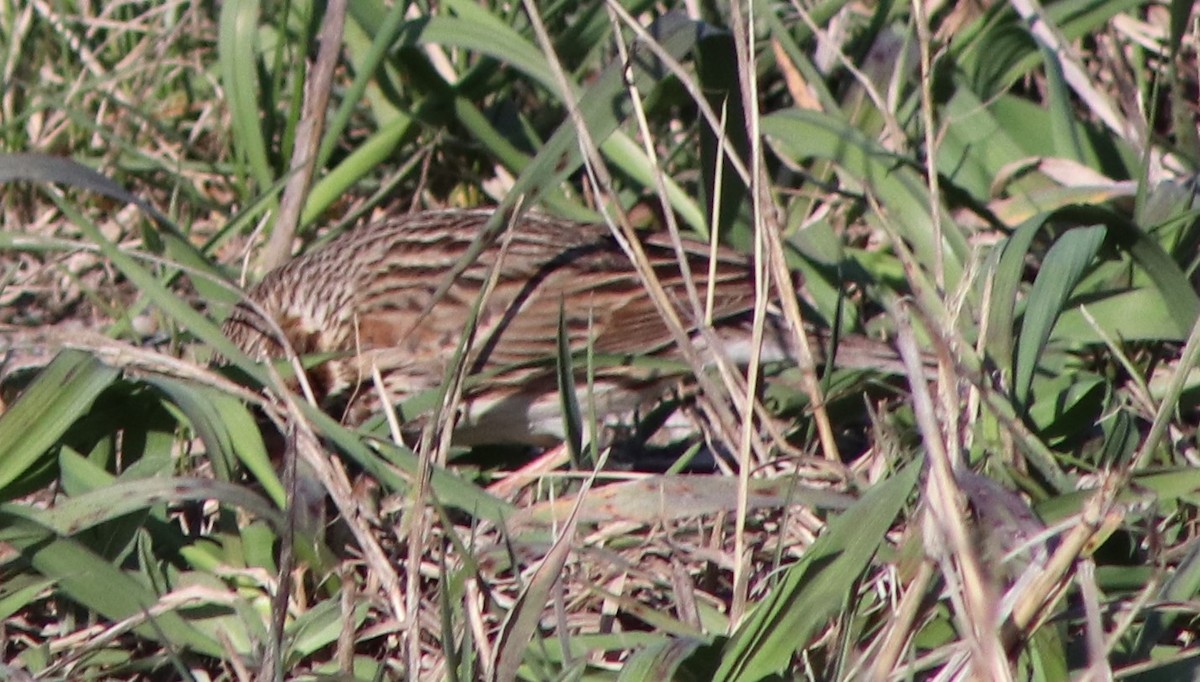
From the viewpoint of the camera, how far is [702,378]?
2.82m

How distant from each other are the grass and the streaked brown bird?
0.42ft

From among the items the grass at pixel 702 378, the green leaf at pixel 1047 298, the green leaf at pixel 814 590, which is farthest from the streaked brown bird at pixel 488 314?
the green leaf at pixel 814 590

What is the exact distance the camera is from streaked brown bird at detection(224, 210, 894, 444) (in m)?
3.63

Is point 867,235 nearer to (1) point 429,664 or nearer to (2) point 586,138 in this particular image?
(2) point 586,138

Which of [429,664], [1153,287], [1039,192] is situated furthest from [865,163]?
[429,664]

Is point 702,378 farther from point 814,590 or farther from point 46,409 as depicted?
point 46,409

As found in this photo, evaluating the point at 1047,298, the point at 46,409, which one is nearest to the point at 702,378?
the point at 1047,298

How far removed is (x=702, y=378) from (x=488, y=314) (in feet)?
3.53

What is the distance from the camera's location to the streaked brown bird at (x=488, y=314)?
3627mm

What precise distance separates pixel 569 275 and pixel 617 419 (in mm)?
327

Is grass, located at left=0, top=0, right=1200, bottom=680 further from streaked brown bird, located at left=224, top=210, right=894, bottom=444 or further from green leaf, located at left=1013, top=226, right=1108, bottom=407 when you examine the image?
streaked brown bird, located at left=224, top=210, right=894, bottom=444

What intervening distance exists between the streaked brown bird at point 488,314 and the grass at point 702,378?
13cm

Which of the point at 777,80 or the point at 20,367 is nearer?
the point at 20,367

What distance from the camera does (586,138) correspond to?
282 cm
